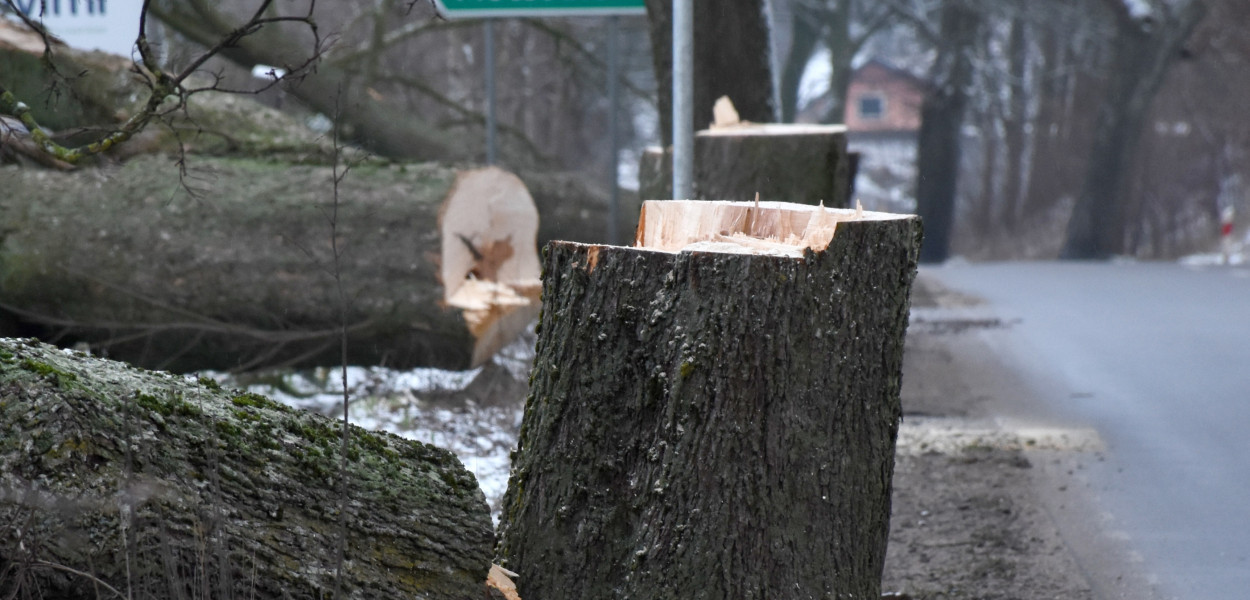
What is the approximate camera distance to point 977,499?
166 inches

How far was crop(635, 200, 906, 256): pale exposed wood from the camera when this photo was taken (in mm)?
2684

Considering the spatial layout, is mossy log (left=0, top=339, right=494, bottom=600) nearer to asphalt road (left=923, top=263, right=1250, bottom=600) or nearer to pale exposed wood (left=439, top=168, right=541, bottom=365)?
asphalt road (left=923, top=263, right=1250, bottom=600)

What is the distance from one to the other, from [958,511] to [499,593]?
2.25 m

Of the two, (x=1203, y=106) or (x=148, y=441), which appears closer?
(x=148, y=441)

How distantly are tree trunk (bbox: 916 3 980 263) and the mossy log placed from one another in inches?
660

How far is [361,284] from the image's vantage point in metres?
5.61

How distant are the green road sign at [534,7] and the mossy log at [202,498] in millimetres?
3828

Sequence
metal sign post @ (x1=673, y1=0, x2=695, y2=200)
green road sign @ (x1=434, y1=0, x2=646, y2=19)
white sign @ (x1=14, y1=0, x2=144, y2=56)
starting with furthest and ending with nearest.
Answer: white sign @ (x1=14, y1=0, x2=144, y2=56), green road sign @ (x1=434, y1=0, x2=646, y2=19), metal sign post @ (x1=673, y1=0, x2=695, y2=200)

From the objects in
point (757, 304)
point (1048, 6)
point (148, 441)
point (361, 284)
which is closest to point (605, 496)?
point (757, 304)

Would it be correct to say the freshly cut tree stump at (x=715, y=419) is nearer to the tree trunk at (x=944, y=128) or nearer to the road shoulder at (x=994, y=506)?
the road shoulder at (x=994, y=506)

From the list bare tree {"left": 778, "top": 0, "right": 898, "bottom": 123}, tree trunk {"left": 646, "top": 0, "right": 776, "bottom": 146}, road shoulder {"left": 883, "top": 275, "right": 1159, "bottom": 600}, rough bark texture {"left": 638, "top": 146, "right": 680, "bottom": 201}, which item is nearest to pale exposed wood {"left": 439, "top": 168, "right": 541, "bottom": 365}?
rough bark texture {"left": 638, "top": 146, "right": 680, "bottom": 201}

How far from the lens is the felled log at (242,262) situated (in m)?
5.48

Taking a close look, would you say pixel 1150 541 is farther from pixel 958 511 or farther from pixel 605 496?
pixel 605 496

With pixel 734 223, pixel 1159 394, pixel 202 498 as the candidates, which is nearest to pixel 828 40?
pixel 1159 394
